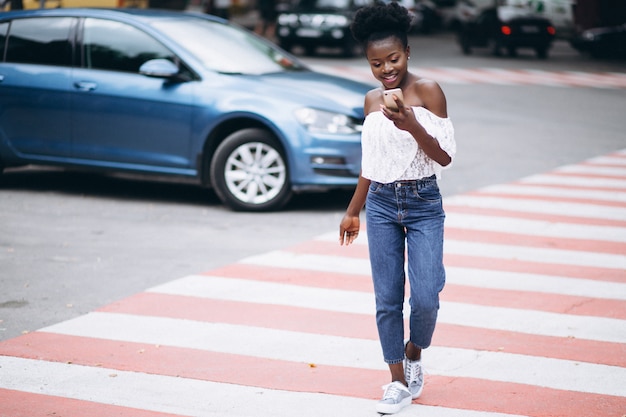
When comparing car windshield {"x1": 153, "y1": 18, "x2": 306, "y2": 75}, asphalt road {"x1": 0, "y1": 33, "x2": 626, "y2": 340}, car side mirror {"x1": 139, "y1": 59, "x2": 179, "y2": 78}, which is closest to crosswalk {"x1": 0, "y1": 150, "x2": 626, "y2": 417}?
asphalt road {"x1": 0, "y1": 33, "x2": 626, "y2": 340}

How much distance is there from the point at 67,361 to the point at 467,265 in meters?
3.34

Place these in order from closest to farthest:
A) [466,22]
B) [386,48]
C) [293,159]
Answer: [386,48] < [293,159] < [466,22]

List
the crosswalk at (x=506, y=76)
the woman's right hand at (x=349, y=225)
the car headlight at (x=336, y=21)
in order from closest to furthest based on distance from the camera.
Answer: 1. the woman's right hand at (x=349, y=225)
2. the crosswalk at (x=506, y=76)
3. the car headlight at (x=336, y=21)

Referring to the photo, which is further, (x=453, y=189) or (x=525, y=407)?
(x=453, y=189)

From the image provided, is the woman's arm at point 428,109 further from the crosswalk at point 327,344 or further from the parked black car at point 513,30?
the parked black car at point 513,30

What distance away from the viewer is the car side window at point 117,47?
408 inches

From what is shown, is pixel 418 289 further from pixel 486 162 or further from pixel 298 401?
pixel 486 162

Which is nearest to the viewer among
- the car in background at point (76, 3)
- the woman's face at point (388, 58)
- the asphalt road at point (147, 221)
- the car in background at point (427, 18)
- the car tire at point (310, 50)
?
the woman's face at point (388, 58)

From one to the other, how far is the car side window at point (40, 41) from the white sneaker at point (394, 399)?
22.0 feet

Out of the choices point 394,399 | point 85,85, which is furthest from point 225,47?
point 394,399

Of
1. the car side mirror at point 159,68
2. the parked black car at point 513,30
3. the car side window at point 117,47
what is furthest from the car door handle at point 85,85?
the parked black car at point 513,30

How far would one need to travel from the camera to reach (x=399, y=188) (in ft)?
15.5

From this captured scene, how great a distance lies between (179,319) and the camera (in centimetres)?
649

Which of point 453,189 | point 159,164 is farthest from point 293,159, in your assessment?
point 453,189
